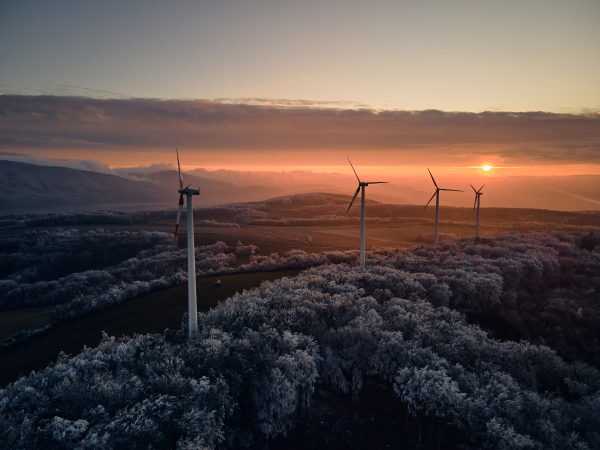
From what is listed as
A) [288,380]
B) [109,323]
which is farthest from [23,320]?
[288,380]

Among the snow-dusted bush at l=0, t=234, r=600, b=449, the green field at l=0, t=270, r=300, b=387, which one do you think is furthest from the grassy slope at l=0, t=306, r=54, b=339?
→ the snow-dusted bush at l=0, t=234, r=600, b=449

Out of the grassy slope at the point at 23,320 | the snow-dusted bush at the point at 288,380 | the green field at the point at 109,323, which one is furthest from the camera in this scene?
the grassy slope at the point at 23,320

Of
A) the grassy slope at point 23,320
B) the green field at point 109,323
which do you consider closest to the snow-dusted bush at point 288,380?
the green field at point 109,323

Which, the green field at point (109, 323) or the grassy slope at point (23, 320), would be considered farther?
the grassy slope at point (23, 320)

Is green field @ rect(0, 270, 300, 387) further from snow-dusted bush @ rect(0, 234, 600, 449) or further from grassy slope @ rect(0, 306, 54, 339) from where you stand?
snow-dusted bush @ rect(0, 234, 600, 449)

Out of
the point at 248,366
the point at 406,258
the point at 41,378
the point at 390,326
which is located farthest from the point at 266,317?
the point at 406,258

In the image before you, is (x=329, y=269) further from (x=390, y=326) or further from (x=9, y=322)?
(x=9, y=322)

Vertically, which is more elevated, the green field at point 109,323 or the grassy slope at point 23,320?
the green field at point 109,323

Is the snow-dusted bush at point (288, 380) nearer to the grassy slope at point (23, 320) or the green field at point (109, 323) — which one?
the green field at point (109, 323)

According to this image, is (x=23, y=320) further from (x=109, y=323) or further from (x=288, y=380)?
A: (x=288, y=380)
